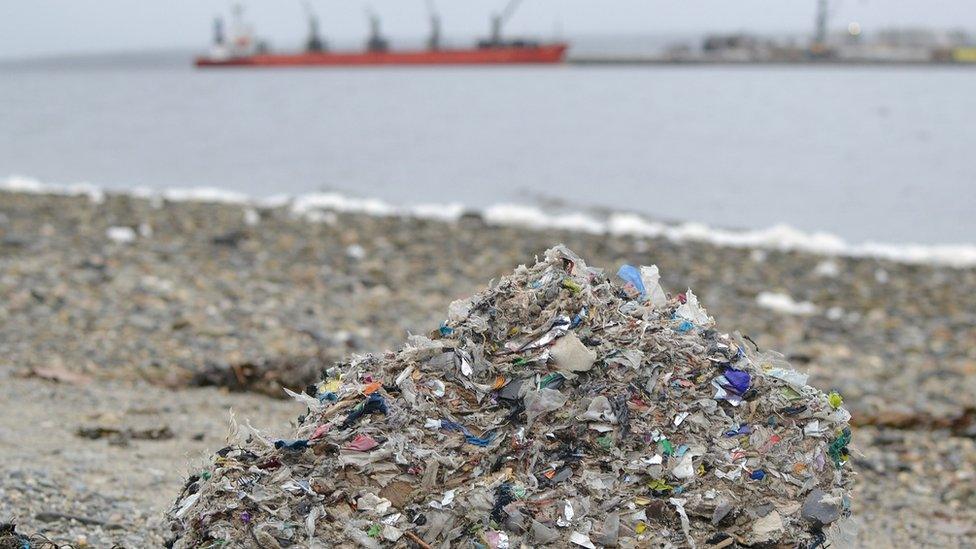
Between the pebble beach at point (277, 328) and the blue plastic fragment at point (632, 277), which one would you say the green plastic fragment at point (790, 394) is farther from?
the blue plastic fragment at point (632, 277)

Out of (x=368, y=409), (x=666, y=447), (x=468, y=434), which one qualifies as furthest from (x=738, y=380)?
(x=368, y=409)

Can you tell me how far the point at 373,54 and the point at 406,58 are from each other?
2.94 metres

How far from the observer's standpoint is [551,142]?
44375 millimetres

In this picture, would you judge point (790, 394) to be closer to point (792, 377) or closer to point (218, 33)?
point (792, 377)

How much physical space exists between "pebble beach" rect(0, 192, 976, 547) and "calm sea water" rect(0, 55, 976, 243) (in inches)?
359

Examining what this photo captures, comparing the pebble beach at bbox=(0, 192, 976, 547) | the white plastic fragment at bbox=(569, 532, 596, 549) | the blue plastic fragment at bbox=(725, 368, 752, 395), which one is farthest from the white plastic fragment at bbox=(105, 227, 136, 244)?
the white plastic fragment at bbox=(569, 532, 596, 549)

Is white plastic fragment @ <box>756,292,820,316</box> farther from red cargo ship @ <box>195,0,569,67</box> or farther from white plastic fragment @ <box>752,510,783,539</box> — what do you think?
red cargo ship @ <box>195,0,569,67</box>

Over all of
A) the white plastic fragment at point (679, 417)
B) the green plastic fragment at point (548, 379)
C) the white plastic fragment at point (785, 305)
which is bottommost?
the white plastic fragment at point (785, 305)

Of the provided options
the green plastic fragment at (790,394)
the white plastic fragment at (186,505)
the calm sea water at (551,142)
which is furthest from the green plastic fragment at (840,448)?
the calm sea water at (551,142)

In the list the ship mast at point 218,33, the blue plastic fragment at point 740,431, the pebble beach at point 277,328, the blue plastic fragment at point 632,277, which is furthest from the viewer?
the ship mast at point 218,33

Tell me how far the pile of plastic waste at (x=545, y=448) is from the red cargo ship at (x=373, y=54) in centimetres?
8957

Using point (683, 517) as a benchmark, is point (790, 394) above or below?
above

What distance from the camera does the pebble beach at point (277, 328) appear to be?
5.58m

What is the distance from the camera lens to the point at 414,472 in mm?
2893
